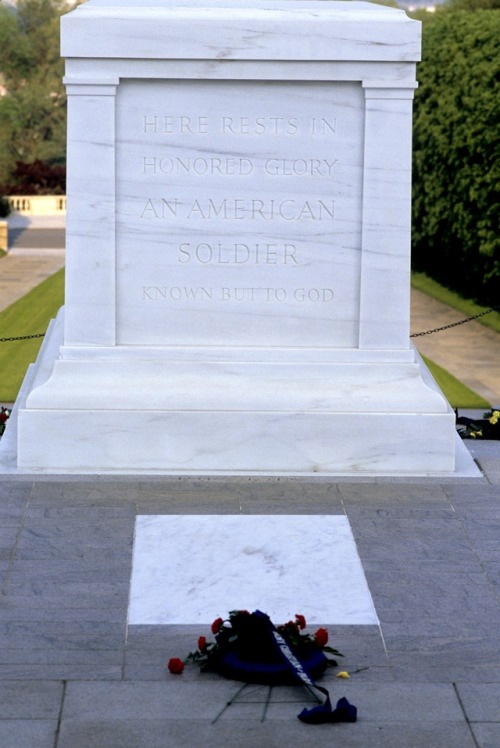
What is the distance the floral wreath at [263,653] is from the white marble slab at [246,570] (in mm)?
496

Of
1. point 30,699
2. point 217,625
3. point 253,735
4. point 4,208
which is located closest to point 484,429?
point 217,625

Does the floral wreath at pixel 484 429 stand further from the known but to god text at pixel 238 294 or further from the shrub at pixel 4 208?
the shrub at pixel 4 208

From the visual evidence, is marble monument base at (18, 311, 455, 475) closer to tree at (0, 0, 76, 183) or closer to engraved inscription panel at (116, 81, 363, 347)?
engraved inscription panel at (116, 81, 363, 347)

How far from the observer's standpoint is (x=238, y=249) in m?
8.67

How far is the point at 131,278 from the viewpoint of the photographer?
869cm

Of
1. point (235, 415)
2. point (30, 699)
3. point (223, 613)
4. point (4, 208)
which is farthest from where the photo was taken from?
point (4, 208)

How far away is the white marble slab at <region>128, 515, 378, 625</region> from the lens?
6.49 m

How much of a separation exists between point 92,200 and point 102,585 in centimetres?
282

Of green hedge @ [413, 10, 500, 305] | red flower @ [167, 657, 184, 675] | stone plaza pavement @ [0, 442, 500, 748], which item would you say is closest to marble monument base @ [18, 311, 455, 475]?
stone plaza pavement @ [0, 442, 500, 748]

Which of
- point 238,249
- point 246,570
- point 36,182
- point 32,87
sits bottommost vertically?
point 246,570

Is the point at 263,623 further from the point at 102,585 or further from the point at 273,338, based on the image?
the point at 273,338

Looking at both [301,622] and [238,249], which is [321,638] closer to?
[301,622]

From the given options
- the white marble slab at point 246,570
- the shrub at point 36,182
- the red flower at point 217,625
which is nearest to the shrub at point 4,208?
the shrub at point 36,182

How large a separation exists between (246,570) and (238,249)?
2497 millimetres
